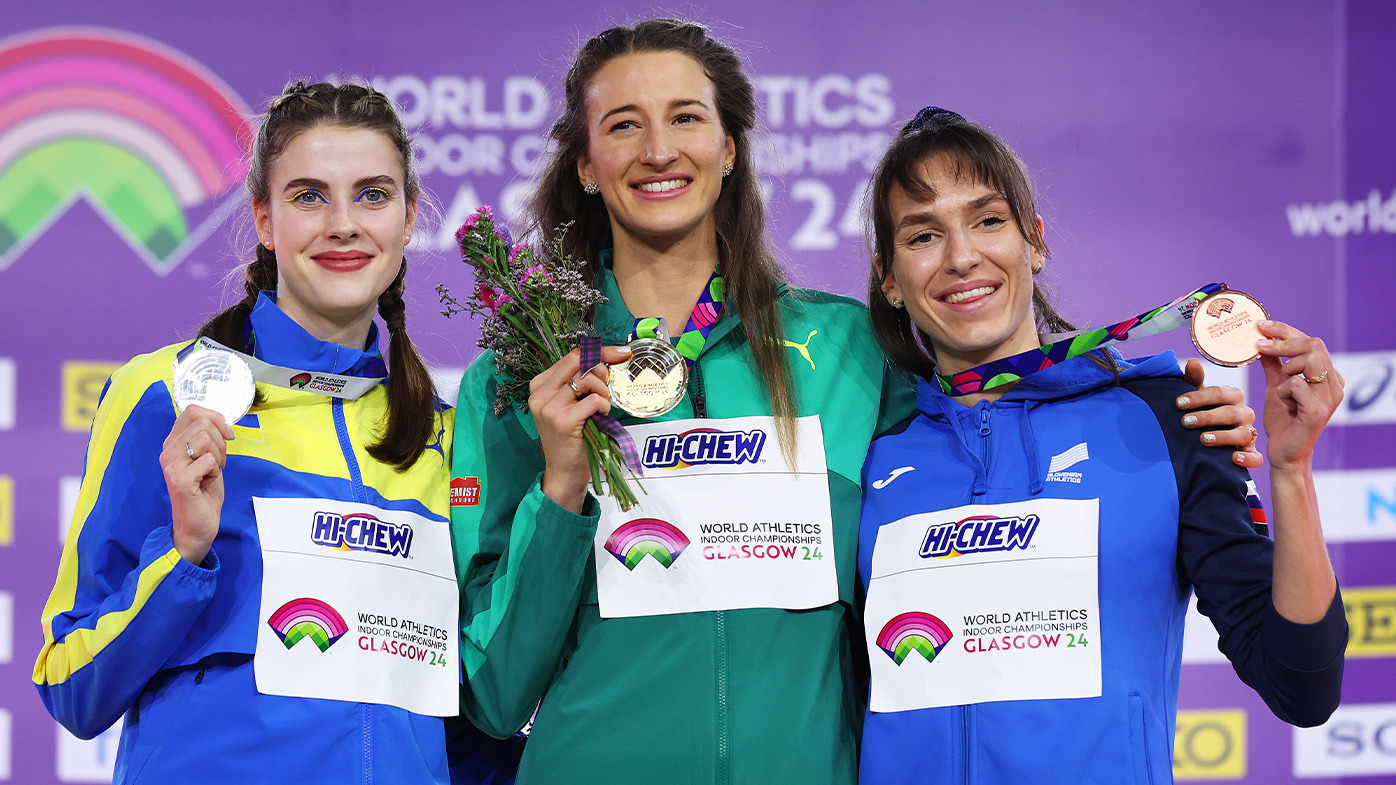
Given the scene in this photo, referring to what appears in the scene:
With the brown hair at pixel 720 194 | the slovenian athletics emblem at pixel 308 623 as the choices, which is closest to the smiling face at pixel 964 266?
the brown hair at pixel 720 194

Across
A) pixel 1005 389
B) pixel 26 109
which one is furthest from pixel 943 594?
pixel 26 109

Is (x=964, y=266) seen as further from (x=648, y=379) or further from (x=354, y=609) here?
(x=354, y=609)

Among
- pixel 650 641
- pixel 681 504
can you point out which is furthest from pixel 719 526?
pixel 650 641

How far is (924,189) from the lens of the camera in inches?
75.0

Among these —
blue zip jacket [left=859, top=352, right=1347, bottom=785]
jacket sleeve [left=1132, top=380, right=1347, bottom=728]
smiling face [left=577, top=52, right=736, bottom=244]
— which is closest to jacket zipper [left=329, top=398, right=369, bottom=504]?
smiling face [left=577, top=52, right=736, bottom=244]

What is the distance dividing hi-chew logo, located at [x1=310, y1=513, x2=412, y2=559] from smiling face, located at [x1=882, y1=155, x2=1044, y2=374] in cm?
98

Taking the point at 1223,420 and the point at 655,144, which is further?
the point at 655,144

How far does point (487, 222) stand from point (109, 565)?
2.65 ft

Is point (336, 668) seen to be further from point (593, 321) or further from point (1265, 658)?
point (1265, 658)

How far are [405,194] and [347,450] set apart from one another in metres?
0.53

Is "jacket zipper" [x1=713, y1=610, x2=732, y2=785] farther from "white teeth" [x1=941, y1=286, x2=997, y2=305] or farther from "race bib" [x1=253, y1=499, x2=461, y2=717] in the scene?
"white teeth" [x1=941, y1=286, x2=997, y2=305]

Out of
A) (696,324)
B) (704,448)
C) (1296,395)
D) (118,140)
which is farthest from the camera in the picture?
(118,140)

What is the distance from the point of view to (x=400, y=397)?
1930 mm

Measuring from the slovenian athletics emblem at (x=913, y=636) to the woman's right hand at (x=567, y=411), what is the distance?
551 mm
